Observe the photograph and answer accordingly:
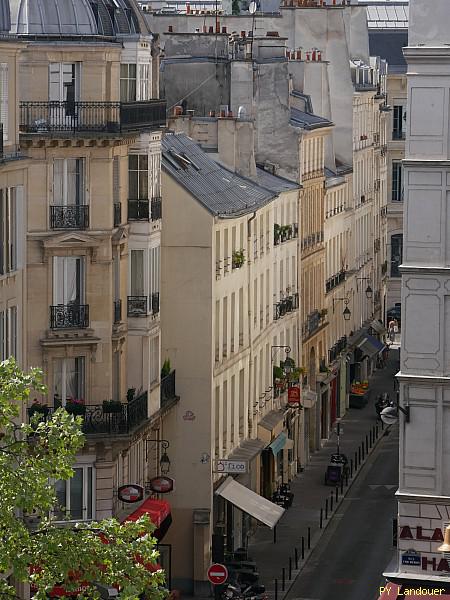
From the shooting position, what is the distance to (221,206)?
83.5 m

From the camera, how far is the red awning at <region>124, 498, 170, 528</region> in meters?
74.7

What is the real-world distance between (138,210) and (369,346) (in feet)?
201

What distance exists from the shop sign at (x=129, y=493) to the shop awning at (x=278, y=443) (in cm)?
2224

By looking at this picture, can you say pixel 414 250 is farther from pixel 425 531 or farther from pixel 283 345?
pixel 283 345

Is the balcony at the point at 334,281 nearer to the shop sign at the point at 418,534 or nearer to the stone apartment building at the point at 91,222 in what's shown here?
the stone apartment building at the point at 91,222

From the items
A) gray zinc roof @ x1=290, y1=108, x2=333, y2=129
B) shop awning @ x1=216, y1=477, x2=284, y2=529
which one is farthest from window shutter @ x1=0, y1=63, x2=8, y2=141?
gray zinc roof @ x1=290, y1=108, x2=333, y2=129

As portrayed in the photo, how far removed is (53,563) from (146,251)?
32.6 meters

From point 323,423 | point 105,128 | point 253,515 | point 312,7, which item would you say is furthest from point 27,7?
point 312,7

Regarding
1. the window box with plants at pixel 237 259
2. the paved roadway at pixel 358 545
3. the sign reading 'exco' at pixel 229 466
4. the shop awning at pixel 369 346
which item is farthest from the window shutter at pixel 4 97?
the shop awning at pixel 369 346

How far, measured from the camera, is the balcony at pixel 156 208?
75.9 metres

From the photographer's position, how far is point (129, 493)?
2857 inches

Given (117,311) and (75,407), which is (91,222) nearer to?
(117,311)

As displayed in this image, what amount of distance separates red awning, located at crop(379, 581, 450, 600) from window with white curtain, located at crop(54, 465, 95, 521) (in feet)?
49.8

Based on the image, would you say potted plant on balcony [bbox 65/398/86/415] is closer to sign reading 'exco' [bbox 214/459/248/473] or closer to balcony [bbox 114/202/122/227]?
balcony [bbox 114/202/122/227]
